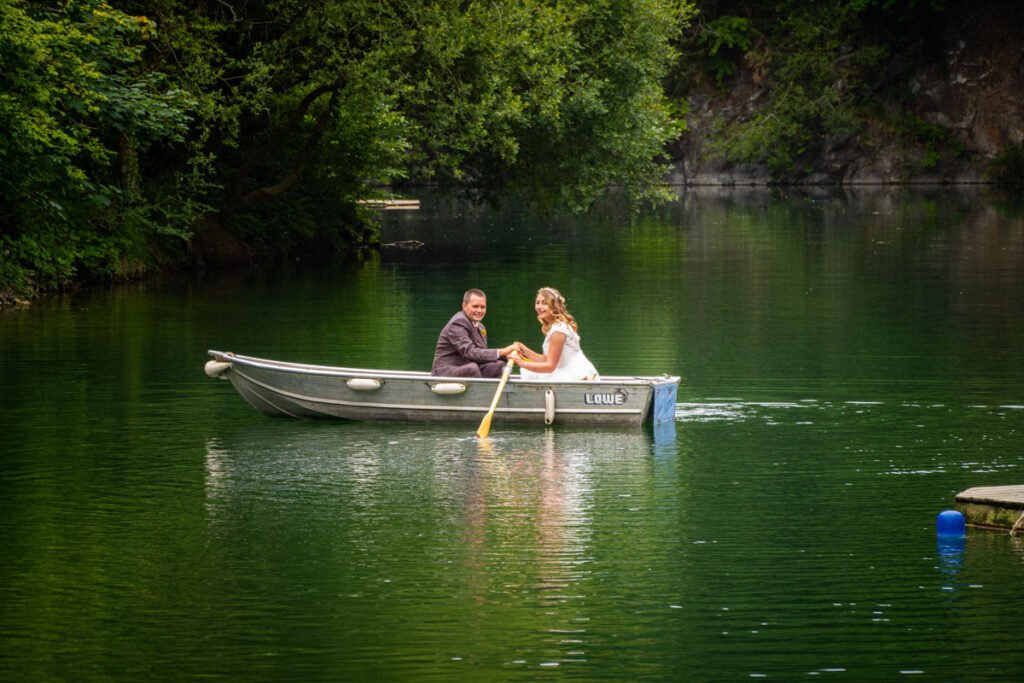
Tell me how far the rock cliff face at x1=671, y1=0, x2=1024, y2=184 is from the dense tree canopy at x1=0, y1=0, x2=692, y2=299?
40834mm

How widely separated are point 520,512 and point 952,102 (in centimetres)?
7448

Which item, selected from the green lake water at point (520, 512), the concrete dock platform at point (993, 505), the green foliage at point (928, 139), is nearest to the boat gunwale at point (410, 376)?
the green lake water at point (520, 512)

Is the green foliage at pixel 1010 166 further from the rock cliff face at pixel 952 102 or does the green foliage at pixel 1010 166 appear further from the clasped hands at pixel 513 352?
the clasped hands at pixel 513 352

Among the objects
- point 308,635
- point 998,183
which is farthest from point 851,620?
point 998,183

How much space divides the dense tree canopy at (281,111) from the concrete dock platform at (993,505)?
1707 cm

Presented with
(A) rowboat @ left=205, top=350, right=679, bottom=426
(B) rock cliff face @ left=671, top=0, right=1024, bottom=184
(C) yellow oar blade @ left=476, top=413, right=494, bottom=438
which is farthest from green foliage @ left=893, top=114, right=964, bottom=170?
(C) yellow oar blade @ left=476, top=413, right=494, bottom=438

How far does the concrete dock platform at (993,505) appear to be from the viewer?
12.2 metres

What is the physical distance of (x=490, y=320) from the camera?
27.2 m

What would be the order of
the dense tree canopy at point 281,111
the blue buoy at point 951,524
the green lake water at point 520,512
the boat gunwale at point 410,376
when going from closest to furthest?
1. the green lake water at point 520,512
2. the blue buoy at point 951,524
3. the boat gunwale at point 410,376
4. the dense tree canopy at point 281,111

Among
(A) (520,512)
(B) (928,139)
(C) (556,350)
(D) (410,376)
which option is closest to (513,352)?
(C) (556,350)

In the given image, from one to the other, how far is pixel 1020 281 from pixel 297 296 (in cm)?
1265

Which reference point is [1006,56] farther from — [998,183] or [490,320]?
[490,320]

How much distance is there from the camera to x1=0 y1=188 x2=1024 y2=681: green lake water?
974 cm

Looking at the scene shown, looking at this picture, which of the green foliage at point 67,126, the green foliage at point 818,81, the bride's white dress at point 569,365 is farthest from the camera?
the green foliage at point 818,81
